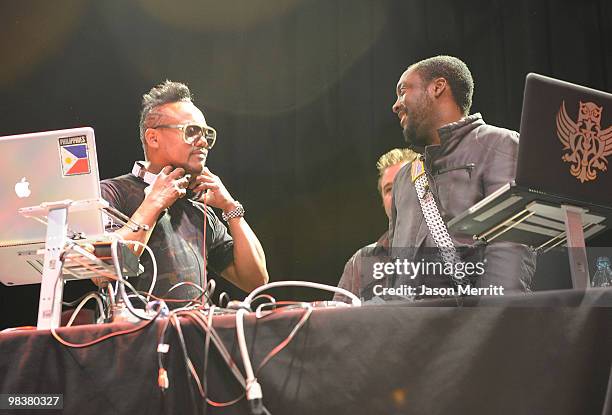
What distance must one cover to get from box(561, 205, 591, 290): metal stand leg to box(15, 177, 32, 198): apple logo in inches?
49.4

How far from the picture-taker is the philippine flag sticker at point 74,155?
1.62 meters

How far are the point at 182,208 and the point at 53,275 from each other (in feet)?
4.39

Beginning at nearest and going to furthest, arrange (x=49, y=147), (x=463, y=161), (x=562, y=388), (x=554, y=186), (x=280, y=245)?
(x=562, y=388), (x=554, y=186), (x=49, y=147), (x=463, y=161), (x=280, y=245)

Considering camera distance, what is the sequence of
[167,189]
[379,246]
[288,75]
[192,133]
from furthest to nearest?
1. [288,75]
2. [379,246]
3. [192,133]
4. [167,189]

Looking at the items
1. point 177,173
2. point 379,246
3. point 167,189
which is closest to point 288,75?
point 379,246

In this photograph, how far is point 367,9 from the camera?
144 inches

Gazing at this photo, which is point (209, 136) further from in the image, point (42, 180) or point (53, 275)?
point (53, 275)

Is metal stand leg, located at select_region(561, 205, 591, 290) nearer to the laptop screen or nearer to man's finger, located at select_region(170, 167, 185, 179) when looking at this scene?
the laptop screen

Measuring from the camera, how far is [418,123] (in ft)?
8.66

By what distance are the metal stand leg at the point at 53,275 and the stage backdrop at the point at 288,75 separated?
1922 millimetres

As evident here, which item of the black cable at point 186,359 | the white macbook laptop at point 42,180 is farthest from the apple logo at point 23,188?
the black cable at point 186,359

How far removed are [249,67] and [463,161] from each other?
5.62 feet

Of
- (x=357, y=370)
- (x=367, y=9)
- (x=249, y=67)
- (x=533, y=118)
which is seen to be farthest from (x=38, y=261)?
(x=367, y=9)

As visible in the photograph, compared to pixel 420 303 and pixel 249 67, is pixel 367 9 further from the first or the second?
pixel 420 303
